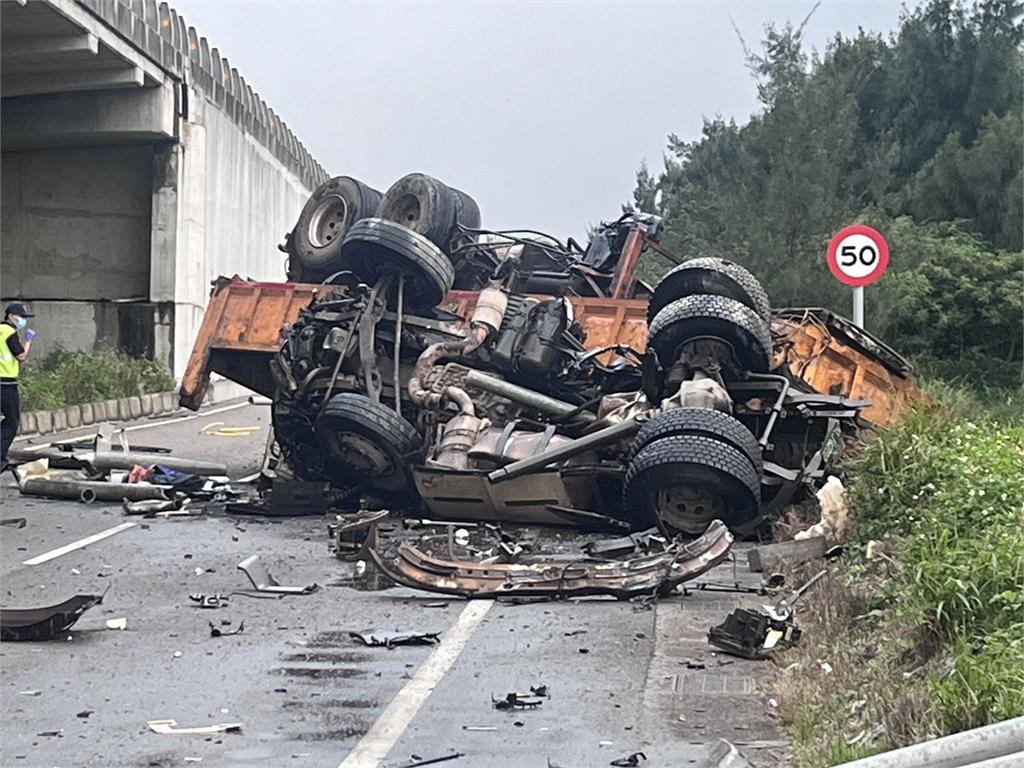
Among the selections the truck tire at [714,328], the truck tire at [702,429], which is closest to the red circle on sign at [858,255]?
the truck tire at [714,328]

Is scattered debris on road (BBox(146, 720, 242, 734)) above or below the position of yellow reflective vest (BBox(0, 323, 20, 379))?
below

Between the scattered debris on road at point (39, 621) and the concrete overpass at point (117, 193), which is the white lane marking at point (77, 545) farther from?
the concrete overpass at point (117, 193)

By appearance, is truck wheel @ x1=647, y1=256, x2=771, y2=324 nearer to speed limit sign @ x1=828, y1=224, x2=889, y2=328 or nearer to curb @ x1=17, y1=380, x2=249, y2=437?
speed limit sign @ x1=828, y1=224, x2=889, y2=328

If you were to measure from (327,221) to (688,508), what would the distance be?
23.4ft

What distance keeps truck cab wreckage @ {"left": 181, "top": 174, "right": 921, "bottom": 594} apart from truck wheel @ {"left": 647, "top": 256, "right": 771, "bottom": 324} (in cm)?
2

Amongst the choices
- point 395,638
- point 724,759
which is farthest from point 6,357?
point 724,759

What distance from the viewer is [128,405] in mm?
24672

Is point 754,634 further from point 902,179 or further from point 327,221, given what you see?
point 902,179

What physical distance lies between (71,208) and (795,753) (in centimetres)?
2775

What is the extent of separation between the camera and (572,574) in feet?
27.2

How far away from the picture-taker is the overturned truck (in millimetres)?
10164

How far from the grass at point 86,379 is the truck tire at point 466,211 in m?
9.04

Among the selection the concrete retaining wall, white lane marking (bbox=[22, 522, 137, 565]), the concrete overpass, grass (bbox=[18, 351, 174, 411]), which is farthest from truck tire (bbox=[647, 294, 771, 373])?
the concrete retaining wall

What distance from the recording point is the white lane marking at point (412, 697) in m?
5.13
